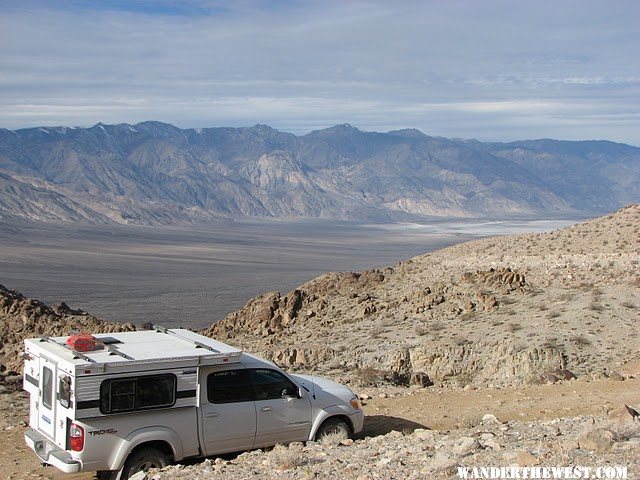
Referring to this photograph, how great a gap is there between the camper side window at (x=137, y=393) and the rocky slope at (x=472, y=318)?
360 inches

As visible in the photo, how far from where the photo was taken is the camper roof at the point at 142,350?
891cm

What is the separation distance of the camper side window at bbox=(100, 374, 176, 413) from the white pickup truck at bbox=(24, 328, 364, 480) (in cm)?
1

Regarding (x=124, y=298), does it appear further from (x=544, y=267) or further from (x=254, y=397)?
(x=254, y=397)

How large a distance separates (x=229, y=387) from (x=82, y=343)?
1.74 metres

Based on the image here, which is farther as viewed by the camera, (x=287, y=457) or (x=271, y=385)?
(x=271, y=385)

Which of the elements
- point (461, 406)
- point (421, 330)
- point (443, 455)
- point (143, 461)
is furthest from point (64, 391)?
point (421, 330)

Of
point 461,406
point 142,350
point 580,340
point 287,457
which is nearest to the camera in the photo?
point 287,457

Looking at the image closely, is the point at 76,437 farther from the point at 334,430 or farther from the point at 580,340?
the point at 580,340

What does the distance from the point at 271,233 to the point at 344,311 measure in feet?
486

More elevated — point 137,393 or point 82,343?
point 82,343

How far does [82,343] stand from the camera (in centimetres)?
908

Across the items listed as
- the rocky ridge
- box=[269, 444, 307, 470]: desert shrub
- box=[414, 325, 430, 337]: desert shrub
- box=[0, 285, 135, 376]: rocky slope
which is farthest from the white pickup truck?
box=[0, 285, 135, 376]: rocky slope

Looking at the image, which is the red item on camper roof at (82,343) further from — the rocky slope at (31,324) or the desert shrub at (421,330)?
the desert shrub at (421,330)

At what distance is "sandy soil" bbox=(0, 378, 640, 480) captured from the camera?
11562 millimetres
